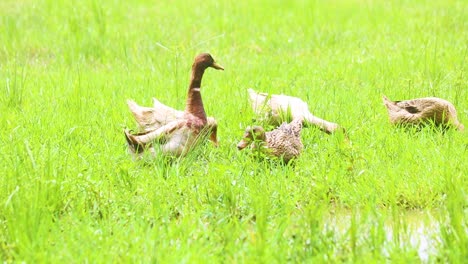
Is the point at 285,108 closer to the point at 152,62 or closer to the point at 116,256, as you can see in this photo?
the point at 116,256

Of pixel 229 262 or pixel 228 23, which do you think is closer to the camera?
pixel 229 262

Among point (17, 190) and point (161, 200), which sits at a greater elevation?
point (17, 190)

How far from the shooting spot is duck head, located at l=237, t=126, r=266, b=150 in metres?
4.53

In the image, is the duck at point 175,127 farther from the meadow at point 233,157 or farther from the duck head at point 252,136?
the duck head at point 252,136

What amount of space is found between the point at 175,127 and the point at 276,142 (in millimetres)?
589

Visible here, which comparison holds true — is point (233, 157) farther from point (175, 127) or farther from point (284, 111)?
point (284, 111)

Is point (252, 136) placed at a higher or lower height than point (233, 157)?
higher

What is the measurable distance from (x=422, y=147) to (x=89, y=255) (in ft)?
7.38

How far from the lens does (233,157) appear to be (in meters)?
4.81

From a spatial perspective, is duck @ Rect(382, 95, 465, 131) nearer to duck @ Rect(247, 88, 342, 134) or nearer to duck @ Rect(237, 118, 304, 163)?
duck @ Rect(247, 88, 342, 134)

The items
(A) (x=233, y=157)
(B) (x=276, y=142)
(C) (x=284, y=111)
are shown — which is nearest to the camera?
(B) (x=276, y=142)

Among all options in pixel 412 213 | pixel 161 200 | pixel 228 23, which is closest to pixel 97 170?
pixel 161 200

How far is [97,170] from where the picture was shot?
4520 mm

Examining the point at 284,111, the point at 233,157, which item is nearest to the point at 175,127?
the point at 233,157
